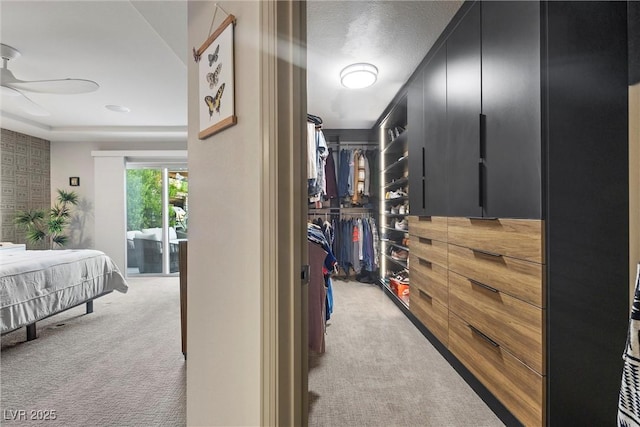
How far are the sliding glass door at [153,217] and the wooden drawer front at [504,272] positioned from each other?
4.59 metres

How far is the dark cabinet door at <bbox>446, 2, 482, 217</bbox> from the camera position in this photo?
5.76 ft

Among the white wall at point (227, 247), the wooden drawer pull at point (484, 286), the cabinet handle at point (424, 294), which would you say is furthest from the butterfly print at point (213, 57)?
the cabinet handle at point (424, 294)

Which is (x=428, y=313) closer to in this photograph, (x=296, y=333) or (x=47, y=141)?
(x=296, y=333)

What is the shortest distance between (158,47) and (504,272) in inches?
112

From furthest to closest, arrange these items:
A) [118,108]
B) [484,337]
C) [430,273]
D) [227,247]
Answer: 1. [118,108]
2. [430,273]
3. [484,337]
4. [227,247]

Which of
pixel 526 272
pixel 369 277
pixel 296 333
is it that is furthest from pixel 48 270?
pixel 369 277

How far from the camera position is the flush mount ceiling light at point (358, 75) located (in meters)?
2.66

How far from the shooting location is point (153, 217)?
5180 mm

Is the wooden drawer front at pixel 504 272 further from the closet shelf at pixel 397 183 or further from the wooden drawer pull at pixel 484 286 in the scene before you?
the closet shelf at pixel 397 183

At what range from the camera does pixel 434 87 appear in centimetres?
235

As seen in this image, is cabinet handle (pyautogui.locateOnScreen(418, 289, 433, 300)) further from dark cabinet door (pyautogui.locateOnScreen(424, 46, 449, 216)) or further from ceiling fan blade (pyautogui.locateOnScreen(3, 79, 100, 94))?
ceiling fan blade (pyautogui.locateOnScreen(3, 79, 100, 94))

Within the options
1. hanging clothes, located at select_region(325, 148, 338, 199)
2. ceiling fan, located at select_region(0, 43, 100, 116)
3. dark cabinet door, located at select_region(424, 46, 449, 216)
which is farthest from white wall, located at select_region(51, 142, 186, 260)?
dark cabinet door, located at select_region(424, 46, 449, 216)

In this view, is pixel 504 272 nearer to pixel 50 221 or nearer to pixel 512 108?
pixel 512 108

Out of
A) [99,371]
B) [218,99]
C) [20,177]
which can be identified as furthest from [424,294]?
[20,177]
